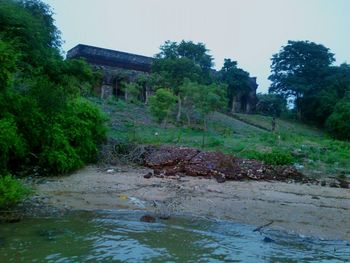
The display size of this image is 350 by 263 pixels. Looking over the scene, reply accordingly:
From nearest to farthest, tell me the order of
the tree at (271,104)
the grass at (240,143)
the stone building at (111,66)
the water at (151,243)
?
the water at (151,243), the grass at (240,143), the stone building at (111,66), the tree at (271,104)

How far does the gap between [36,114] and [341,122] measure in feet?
77.1

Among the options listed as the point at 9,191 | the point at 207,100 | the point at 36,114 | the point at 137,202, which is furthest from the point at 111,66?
the point at 9,191

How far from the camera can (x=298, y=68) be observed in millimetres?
39000

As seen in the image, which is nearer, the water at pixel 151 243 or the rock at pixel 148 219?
the water at pixel 151 243

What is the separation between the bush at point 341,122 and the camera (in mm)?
27919

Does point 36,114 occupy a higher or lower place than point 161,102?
lower

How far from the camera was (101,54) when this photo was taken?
31031mm

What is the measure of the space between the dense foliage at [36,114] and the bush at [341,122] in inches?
806

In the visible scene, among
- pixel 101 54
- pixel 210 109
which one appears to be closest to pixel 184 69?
pixel 210 109

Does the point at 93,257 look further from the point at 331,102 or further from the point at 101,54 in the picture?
the point at 331,102

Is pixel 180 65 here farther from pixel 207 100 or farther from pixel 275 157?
pixel 275 157

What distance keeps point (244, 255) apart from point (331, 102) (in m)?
29.9

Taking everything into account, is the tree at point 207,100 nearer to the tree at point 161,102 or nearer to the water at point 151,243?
the tree at point 161,102

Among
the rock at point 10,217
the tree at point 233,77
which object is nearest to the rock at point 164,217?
the rock at point 10,217
